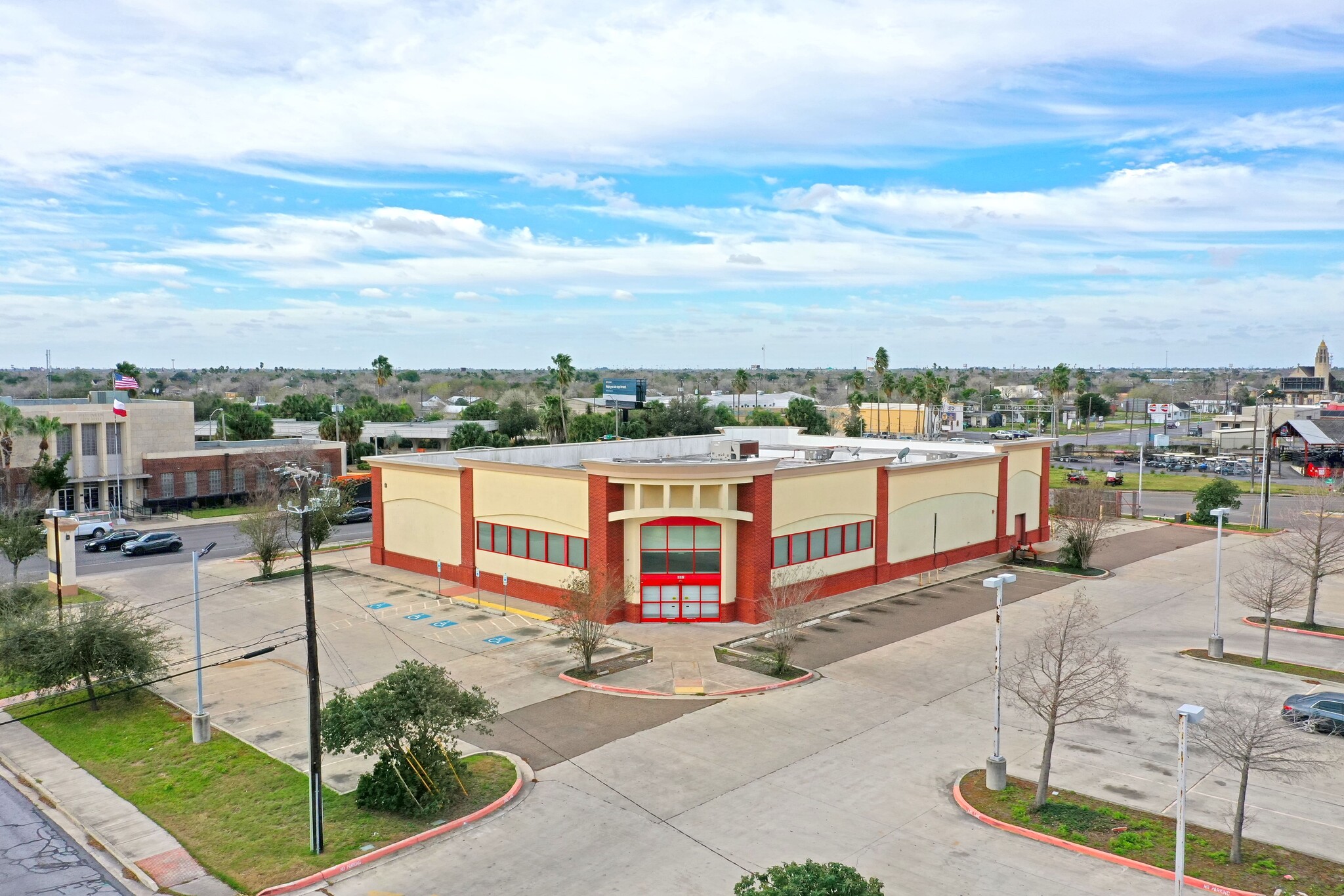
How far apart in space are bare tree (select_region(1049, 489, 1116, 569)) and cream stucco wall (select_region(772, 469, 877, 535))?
13.1 m

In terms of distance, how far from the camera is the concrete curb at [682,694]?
28562mm

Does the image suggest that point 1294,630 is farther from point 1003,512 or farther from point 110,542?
point 110,542

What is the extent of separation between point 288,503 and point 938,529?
3585cm

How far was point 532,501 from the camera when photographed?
132 ft

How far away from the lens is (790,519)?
3934cm

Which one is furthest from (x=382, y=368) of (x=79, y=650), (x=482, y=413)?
(x=79, y=650)

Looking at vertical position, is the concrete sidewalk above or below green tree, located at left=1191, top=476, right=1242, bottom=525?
below

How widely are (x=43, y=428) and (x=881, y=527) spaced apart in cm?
5573

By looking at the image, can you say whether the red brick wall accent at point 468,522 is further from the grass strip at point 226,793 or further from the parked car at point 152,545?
the parked car at point 152,545

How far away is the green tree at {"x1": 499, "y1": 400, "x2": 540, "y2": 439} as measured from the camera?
108438 mm

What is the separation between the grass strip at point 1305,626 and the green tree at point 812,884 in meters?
30.3

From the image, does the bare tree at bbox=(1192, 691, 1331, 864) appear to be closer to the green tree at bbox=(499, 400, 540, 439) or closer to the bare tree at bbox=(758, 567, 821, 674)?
the bare tree at bbox=(758, 567, 821, 674)

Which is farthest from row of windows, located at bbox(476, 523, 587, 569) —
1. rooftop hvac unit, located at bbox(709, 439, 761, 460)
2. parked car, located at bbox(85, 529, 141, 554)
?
parked car, located at bbox(85, 529, 141, 554)

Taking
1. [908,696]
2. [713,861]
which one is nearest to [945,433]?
[908,696]
